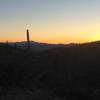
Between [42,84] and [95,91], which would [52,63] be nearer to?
[42,84]

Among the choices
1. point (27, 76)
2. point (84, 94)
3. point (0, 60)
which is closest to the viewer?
point (84, 94)

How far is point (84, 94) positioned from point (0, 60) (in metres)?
11.9

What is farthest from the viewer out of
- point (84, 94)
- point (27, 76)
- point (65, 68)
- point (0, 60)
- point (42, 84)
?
point (0, 60)

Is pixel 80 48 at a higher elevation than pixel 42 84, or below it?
higher

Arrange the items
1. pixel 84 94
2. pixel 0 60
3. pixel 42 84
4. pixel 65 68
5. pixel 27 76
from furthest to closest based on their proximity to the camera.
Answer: pixel 0 60
pixel 65 68
pixel 27 76
pixel 42 84
pixel 84 94

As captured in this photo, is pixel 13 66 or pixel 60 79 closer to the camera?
pixel 60 79

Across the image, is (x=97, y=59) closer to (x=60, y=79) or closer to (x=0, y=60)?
(x=60, y=79)

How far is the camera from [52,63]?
100 feet

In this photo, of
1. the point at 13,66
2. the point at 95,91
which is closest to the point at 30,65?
the point at 13,66

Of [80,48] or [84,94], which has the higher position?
[80,48]

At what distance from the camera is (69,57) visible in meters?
31.9

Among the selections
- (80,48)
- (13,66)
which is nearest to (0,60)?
(13,66)

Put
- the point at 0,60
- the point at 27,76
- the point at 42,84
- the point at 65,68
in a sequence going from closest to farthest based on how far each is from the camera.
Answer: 1. the point at 42,84
2. the point at 27,76
3. the point at 65,68
4. the point at 0,60

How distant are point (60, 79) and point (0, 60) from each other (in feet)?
23.9
